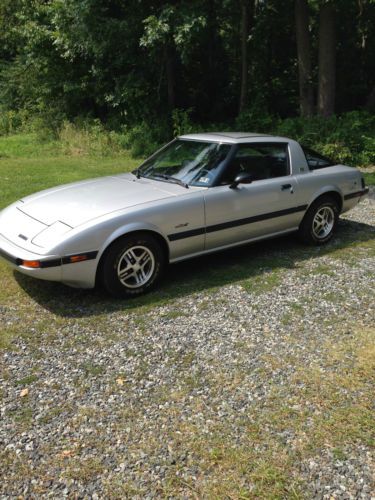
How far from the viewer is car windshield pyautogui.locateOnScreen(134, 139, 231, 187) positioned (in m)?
5.12

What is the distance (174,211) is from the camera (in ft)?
15.2

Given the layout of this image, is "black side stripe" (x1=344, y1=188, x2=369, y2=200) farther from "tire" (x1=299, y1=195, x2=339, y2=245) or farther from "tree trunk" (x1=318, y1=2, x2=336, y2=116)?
"tree trunk" (x1=318, y1=2, x2=336, y2=116)

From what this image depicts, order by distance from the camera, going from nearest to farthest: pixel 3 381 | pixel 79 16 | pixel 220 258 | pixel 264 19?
pixel 3 381 < pixel 220 258 < pixel 79 16 < pixel 264 19

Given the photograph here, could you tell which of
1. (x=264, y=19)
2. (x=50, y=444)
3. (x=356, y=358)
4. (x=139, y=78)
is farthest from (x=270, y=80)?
(x=50, y=444)

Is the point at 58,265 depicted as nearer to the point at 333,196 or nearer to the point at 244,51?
the point at 333,196

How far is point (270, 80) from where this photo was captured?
19328 millimetres

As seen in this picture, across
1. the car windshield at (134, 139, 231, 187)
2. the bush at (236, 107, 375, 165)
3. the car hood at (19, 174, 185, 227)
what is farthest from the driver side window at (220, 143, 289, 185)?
the bush at (236, 107, 375, 165)

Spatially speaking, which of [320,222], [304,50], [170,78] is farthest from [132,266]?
[170,78]

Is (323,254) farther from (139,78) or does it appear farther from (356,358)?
(139,78)

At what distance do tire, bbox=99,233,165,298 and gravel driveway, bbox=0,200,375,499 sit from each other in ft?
0.54

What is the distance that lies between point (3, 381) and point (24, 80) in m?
19.0

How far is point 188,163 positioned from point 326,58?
35.5 feet

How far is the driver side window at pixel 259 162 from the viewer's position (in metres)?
5.20

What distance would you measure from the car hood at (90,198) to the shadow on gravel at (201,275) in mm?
743
